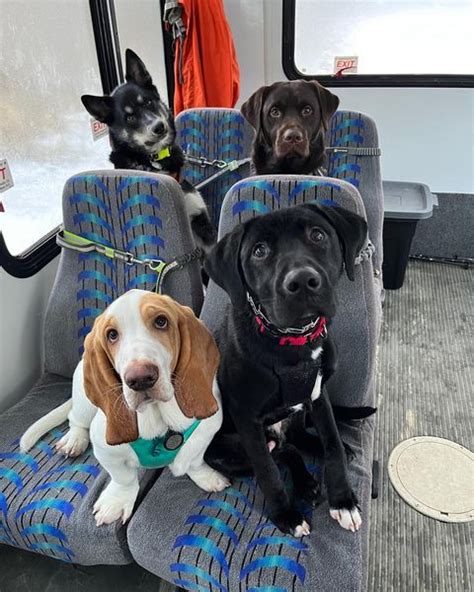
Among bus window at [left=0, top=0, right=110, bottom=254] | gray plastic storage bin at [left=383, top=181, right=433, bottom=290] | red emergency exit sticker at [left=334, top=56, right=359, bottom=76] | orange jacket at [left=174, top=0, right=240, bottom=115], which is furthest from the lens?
red emergency exit sticker at [left=334, top=56, right=359, bottom=76]

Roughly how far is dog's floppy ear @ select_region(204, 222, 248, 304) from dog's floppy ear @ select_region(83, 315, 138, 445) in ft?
0.99

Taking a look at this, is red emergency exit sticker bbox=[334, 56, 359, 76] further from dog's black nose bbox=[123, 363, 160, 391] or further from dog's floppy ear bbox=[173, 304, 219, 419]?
dog's black nose bbox=[123, 363, 160, 391]

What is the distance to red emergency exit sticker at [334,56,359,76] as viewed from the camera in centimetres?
308

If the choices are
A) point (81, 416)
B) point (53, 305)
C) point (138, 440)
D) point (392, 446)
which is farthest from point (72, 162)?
point (392, 446)

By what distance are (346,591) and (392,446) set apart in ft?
3.45

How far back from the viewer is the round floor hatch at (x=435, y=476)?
177cm

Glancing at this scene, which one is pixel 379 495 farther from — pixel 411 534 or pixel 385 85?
pixel 385 85

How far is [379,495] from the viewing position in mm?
1834

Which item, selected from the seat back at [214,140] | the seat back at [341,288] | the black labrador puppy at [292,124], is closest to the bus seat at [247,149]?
the seat back at [214,140]

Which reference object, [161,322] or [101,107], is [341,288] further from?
[101,107]

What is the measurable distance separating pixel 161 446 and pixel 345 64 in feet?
9.20

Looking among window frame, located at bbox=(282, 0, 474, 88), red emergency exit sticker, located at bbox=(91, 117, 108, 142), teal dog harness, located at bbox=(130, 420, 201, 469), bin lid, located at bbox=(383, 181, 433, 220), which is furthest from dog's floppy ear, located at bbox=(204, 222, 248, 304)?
window frame, located at bbox=(282, 0, 474, 88)

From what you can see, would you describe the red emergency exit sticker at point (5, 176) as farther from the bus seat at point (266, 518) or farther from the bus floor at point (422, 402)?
the bus floor at point (422, 402)

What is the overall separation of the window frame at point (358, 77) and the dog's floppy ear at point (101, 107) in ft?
5.28
